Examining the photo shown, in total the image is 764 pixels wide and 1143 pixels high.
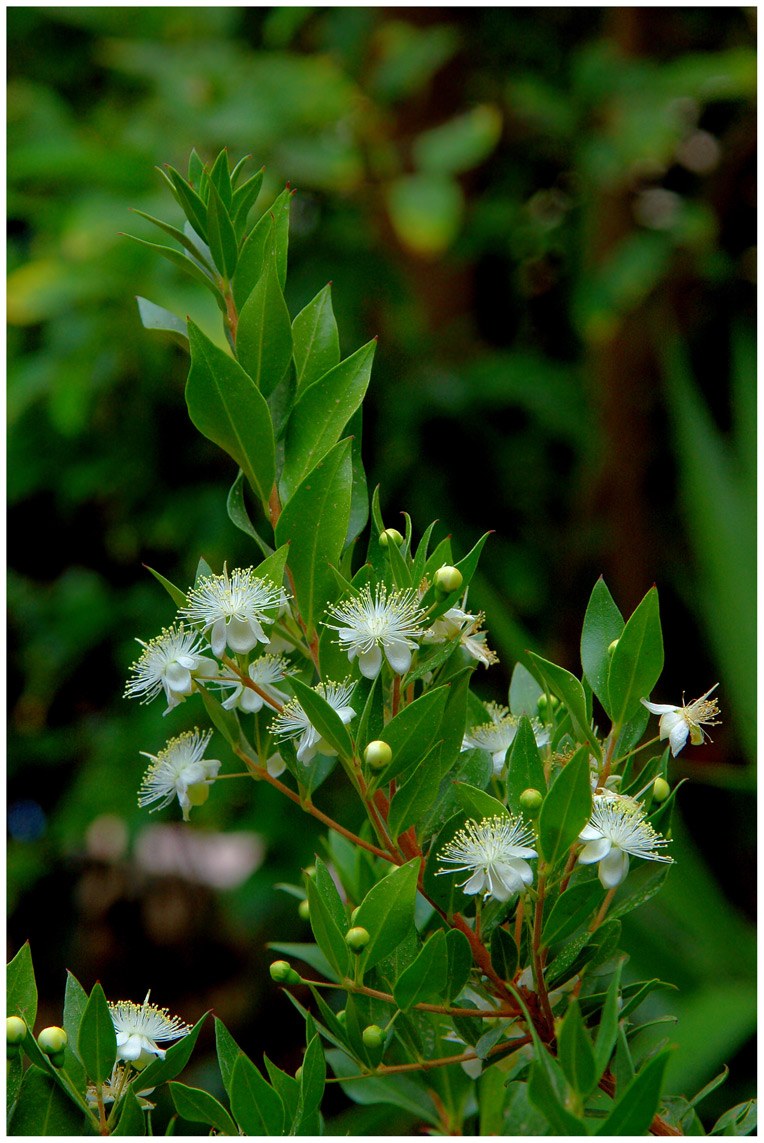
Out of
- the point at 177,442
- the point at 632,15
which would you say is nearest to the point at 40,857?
the point at 177,442

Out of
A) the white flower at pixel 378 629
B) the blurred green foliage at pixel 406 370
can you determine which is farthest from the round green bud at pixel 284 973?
the blurred green foliage at pixel 406 370

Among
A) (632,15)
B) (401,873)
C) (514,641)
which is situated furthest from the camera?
(632,15)

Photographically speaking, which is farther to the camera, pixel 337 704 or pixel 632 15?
pixel 632 15

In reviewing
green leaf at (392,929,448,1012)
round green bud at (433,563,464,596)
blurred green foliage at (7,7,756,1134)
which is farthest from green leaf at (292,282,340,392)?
blurred green foliage at (7,7,756,1134)

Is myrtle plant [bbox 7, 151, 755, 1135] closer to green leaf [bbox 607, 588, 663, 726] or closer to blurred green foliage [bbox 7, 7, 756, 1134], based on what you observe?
green leaf [bbox 607, 588, 663, 726]

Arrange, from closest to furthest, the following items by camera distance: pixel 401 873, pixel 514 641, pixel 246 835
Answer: pixel 401 873 < pixel 514 641 < pixel 246 835

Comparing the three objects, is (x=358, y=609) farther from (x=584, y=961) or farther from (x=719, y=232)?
(x=719, y=232)
